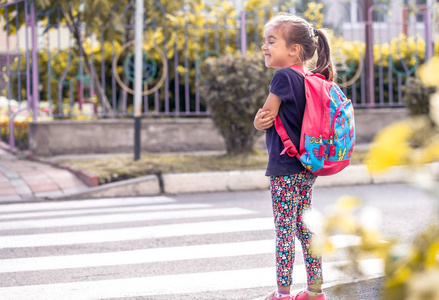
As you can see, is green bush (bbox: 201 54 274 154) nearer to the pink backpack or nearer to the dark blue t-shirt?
the dark blue t-shirt

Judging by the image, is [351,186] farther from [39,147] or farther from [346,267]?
[346,267]

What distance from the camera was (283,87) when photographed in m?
2.90

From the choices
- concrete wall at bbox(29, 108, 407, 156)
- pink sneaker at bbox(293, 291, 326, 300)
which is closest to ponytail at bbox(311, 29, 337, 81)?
pink sneaker at bbox(293, 291, 326, 300)

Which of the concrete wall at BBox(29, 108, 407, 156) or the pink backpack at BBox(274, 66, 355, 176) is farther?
the concrete wall at BBox(29, 108, 407, 156)

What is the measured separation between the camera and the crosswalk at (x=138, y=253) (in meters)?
3.63

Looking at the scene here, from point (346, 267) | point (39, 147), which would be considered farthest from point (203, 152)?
point (346, 267)

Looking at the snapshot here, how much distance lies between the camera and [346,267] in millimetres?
989

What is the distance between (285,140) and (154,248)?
211 centimetres

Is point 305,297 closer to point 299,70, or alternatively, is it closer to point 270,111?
point 270,111

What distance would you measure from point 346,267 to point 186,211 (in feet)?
17.6

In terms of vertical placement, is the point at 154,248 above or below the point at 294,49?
below

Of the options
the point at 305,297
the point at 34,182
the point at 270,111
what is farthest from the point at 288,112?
the point at 34,182

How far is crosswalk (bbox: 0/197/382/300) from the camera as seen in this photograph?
3.63 metres

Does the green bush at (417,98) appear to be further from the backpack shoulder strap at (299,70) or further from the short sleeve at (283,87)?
the short sleeve at (283,87)
